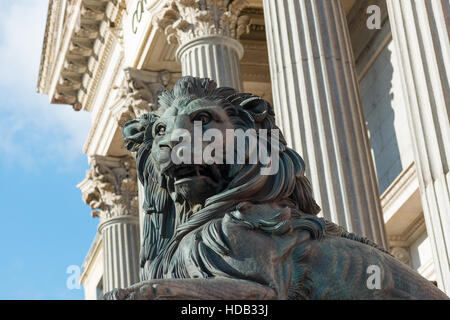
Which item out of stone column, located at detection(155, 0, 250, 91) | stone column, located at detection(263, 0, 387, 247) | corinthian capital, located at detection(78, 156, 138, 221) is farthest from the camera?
A: corinthian capital, located at detection(78, 156, 138, 221)

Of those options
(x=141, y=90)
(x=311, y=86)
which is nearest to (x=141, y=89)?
(x=141, y=90)

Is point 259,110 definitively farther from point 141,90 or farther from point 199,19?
point 141,90

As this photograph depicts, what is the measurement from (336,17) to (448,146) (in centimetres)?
469

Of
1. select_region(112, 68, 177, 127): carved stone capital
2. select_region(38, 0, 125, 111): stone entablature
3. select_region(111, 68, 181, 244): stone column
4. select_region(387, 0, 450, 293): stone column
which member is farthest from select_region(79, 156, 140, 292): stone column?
select_region(387, 0, 450, 293): stone column

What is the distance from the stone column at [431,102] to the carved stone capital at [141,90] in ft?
40.2

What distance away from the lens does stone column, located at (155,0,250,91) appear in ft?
64.4

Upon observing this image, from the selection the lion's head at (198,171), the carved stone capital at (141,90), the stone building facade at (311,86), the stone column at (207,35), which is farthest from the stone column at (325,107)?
the lion's head at (198,171)

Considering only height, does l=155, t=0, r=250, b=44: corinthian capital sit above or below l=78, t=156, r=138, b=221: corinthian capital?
below

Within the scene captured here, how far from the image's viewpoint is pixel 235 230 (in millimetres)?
4129

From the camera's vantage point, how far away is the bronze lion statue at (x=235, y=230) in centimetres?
400

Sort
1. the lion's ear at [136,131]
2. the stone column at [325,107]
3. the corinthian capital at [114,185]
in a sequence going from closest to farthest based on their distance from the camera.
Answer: the lion's ear at [136,131]
the stone column at [325,107]
the corinthian capital at [114,185]

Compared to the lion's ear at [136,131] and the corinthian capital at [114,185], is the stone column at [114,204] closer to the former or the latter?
the corinthian capital at [114,185]

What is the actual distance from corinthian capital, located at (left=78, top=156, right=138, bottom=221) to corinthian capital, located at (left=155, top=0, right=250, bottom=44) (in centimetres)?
876

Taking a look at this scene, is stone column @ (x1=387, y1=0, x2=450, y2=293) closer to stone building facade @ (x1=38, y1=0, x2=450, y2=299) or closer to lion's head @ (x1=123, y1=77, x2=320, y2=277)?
stone building facade @ (x1=38, y1=0, x2=450, y2=299)
